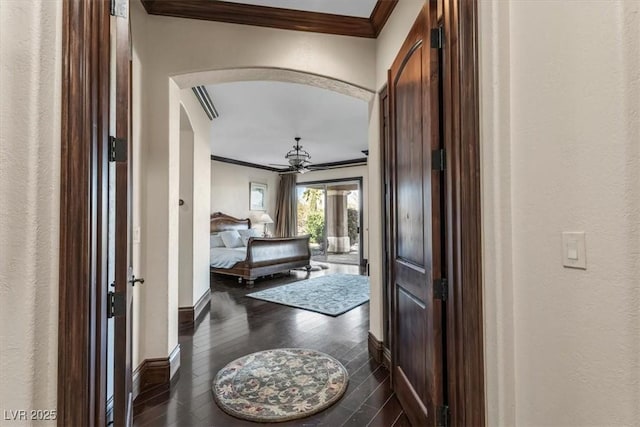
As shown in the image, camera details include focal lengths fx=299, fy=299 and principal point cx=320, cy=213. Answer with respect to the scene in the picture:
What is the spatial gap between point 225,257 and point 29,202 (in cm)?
520

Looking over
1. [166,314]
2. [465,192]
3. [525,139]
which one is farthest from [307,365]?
[525,139]

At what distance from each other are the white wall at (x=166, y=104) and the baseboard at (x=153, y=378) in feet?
0.21

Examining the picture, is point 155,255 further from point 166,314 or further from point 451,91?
point 451,91

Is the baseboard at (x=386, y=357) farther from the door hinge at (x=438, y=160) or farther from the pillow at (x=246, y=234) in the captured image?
the pillow at (x=246, y=234)

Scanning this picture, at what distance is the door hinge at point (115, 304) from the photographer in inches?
42.8

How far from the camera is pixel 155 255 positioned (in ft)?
7.31

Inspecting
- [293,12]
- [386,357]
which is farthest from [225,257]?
[293,12]

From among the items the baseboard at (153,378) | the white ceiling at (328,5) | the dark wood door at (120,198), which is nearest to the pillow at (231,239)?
the baseboard at (153,378)

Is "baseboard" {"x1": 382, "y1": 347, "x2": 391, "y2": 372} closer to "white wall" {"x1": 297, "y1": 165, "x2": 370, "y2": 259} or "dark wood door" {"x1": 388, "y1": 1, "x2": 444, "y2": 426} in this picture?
"dark wood door" {"x1": 388, "y1": 1, "x2": 444, "y2": 426}

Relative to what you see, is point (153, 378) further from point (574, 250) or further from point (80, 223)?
point (574, 250)

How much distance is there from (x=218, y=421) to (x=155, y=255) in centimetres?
120

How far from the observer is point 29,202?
0.87 m

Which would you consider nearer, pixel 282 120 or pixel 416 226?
pixel 416 226

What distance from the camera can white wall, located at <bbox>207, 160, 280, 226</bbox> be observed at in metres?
7.45
